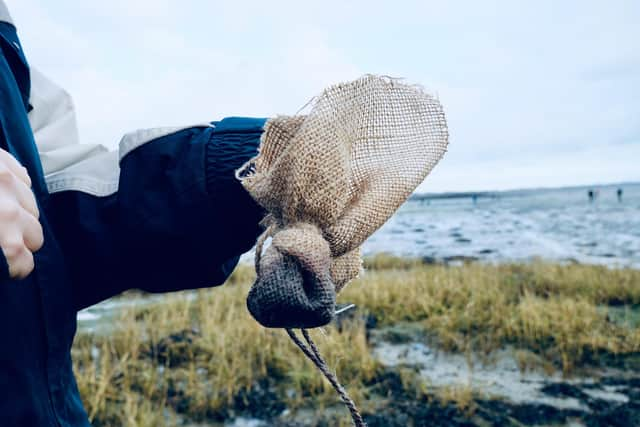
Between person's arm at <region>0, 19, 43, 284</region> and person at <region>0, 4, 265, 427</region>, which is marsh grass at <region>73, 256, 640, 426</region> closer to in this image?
person at <region>0, 4, 265, 427</region>

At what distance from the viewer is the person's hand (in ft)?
2.34

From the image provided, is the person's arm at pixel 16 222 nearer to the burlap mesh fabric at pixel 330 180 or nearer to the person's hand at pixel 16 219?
the person's hand at pixel 16 219

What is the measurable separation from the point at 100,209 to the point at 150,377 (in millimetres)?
3214

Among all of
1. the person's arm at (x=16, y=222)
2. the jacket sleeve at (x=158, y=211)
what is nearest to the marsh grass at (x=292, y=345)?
the jacket sleeve at (x=158, y=211)

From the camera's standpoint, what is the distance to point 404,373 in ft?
14.1

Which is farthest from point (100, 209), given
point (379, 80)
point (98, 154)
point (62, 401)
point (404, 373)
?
point (404, 373)

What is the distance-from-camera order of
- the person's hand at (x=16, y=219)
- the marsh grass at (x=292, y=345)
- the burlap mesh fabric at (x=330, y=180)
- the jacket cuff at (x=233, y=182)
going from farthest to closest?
1. the marsh grass at (x=292, y=345)
2. the jacket cuff at (x=233, y=182)
3. the burlap mesh fabric at (x=330, y=180)
4. the person's hand at (x=16, y=219)

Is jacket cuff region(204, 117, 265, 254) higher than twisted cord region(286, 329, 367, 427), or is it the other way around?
jacket cuff region(204, 117, 265, 254)

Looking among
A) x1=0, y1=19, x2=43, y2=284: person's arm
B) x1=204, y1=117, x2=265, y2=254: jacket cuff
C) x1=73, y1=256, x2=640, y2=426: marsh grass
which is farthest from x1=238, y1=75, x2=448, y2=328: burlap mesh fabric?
x1=73, y1=256, x2=640, y2=426: marsh grass

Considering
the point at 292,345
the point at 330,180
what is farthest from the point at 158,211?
the point at 292,345

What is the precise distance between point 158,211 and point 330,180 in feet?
1.16

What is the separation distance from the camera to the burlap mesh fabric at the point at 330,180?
0.89 metres

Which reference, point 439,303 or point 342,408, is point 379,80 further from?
point 439,303

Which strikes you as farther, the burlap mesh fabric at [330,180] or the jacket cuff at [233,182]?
the jacket cuff at [233,182]
